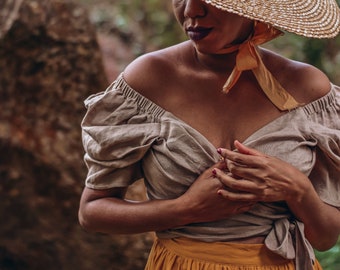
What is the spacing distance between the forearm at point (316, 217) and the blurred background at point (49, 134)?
1531 millimetres

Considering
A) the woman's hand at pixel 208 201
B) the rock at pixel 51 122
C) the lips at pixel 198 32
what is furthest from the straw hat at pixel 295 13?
the rock at pixel 51 122

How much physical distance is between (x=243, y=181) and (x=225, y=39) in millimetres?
346

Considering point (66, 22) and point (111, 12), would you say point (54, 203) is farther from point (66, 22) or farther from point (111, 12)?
point (111, 12)

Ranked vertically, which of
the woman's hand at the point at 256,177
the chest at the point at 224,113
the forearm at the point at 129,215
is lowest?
the forearm at the point at 129,215

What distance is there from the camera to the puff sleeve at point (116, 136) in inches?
78.3

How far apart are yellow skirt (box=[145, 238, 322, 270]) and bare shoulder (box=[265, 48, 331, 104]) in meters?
0.40

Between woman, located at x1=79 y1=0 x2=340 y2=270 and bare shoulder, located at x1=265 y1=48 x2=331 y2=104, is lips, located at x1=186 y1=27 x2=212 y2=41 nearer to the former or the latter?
woman, located at x1=79 y1=0 x2=340 y2=270

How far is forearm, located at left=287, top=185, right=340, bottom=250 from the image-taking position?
1970 millimetres

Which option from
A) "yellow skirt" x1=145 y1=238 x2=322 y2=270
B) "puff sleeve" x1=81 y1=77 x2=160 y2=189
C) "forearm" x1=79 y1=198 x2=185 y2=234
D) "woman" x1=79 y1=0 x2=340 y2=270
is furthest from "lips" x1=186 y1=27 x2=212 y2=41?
"yellow skirt" x1=145 y1=238 x2=322 y2=270

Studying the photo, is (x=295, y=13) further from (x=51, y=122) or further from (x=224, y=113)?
(x=51, y=122)

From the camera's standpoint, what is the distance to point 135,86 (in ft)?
6.70

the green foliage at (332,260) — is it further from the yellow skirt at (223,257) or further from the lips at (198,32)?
the lips at (198,32)

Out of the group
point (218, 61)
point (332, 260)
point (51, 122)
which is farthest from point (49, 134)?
point (218, 61)

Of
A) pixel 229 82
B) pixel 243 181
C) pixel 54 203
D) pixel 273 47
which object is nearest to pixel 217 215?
pixel 243 181
